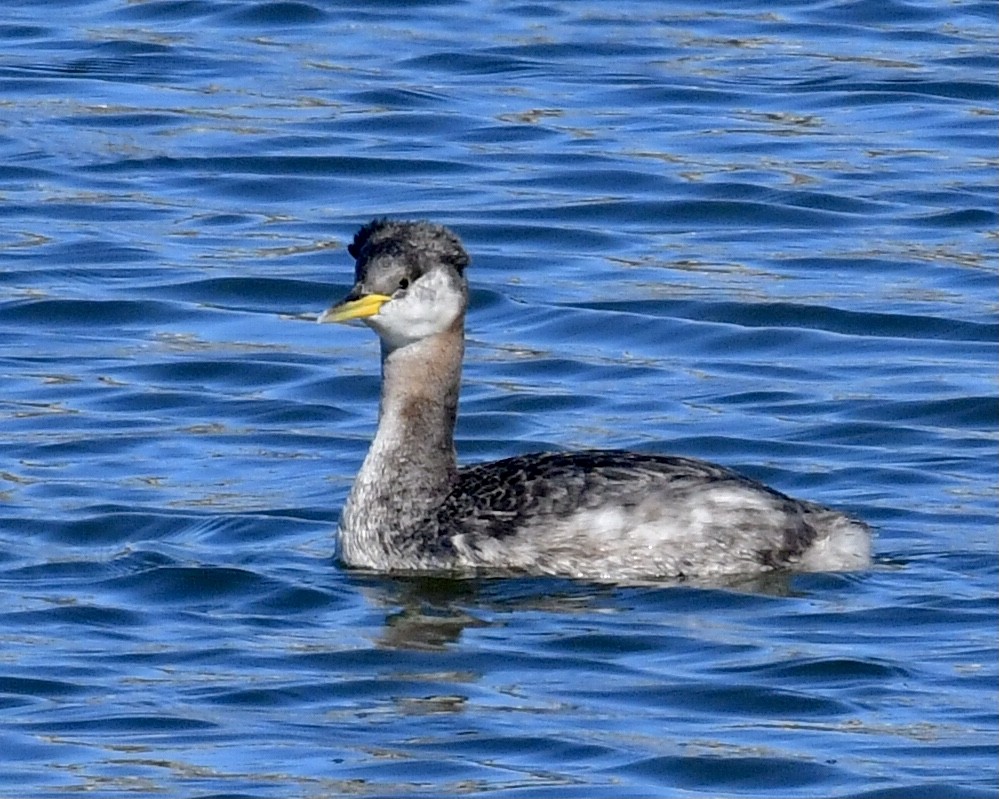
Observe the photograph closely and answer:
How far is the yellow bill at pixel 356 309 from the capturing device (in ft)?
38.9

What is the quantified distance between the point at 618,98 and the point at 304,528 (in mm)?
9574

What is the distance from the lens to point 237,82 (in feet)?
72.9

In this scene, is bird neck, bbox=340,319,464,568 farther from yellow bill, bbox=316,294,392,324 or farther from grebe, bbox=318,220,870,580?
yellow bill, bbox=316,294,392,324

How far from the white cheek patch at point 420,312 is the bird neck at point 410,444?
0.06m

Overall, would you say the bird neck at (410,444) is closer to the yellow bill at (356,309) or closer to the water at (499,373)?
the water at (499,373)

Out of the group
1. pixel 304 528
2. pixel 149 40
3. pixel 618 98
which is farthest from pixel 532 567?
pixel 149 40

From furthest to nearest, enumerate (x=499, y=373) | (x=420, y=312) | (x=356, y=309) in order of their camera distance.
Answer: (x=499, y=373)
(x=420, y=312)
(x=356, y=309)

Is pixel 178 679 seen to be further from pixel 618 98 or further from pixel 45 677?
pixel 618 98

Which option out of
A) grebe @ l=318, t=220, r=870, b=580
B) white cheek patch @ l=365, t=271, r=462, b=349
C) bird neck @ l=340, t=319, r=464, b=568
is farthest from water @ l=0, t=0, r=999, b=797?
white cheek patch @ l=365, t=271, r=462, b=349

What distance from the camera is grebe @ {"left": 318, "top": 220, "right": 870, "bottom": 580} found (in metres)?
11.8

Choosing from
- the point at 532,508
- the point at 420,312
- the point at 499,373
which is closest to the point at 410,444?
the point at 420,312

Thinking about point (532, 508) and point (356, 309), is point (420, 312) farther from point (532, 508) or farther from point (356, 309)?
point (532, 508)

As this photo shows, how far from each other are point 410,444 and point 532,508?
2.43 feet

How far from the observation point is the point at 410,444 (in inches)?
490
